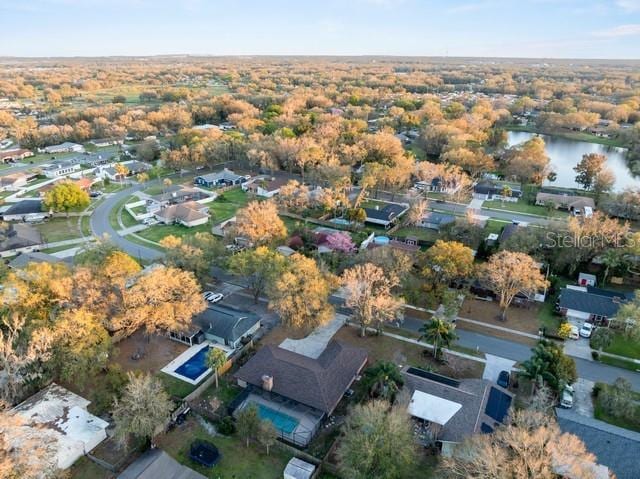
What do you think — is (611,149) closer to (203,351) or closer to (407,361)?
(407,361)

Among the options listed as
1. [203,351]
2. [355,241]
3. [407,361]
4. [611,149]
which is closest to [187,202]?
[355,241]

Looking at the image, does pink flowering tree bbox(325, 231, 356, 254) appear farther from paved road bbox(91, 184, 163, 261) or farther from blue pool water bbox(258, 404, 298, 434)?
blue pool water bbox(258, 404, 298, 434)

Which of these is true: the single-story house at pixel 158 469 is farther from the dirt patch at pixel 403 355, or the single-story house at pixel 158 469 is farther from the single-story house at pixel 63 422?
the dirt patch at pixel 403 355

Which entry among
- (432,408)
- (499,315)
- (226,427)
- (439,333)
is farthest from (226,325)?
(499,315)

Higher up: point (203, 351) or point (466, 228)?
point (466, 228)

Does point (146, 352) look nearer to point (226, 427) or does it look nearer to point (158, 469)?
point (226, 427)

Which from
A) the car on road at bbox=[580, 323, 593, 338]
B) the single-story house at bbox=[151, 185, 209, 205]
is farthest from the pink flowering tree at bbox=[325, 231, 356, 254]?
the single-story house at bbox=[151, 185, 209, 205]

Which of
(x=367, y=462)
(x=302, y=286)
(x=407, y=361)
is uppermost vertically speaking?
(x=302, y=286)
